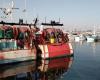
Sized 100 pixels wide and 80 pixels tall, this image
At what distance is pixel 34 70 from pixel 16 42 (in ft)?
23.6

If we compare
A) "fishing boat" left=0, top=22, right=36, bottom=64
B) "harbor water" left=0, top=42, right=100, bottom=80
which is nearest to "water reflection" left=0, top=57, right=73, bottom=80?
"harbor water" left=0, top=42, right=100, bottom=80

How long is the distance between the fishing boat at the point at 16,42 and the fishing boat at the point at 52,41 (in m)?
1.96

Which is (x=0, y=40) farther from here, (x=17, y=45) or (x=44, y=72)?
(x=44, y=72)

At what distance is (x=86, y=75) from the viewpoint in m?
30.3

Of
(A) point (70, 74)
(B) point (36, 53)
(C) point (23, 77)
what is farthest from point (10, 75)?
(B) point (36, 53)

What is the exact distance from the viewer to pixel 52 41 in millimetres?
45656

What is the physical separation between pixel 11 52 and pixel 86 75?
12343 millimetres

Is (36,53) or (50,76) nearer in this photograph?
(50,76)

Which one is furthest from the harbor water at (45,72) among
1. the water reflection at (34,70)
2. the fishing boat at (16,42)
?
the fishing boat at (16,42)

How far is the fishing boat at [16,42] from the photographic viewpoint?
38.5 metres

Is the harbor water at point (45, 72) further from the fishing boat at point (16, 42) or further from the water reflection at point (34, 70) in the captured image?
the fishing boat at point (16, 42)

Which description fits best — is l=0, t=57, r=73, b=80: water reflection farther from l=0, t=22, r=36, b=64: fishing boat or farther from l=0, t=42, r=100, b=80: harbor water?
l=0, t=22, r=36, b=64: fishing boat

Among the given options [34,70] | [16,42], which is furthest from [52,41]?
[34,70]

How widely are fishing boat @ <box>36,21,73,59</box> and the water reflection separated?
232cm
